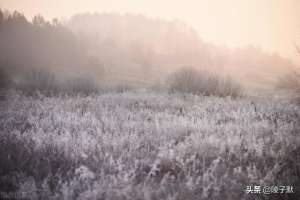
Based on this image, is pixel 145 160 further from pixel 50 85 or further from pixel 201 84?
pixel 50 85

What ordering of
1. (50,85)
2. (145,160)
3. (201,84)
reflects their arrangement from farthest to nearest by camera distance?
(50,85) < (201,84) < (145,160)

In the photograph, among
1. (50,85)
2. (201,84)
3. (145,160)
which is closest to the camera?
(145,160)

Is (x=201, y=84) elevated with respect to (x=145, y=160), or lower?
elevated

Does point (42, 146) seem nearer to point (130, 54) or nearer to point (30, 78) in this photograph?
point (30, 78)

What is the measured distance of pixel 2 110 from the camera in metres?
7.89

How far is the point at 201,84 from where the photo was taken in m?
15.5

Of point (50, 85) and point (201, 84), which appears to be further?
point (50, 85)

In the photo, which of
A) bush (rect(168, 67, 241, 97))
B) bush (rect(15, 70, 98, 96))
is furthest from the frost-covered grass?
bush (rect(15, 70, 98, 96))

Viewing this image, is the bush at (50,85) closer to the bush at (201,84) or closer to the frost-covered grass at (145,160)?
the bush at (201,84)

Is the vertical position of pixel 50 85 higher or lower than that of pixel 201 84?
lower

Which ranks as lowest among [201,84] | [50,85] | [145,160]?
[145,160]

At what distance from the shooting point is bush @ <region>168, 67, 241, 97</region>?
47.4ft

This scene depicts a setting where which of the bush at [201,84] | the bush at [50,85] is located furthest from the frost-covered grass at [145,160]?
the bush at [50,85]

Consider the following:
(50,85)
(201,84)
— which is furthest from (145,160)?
(50,85)
